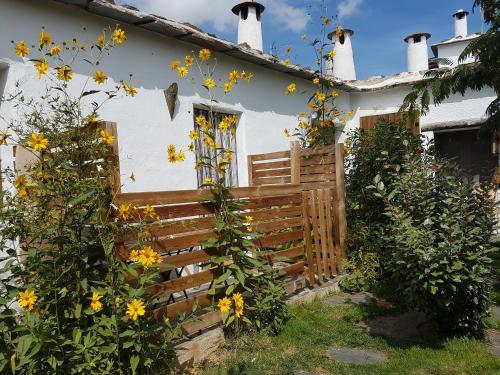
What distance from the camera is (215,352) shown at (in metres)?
3.63

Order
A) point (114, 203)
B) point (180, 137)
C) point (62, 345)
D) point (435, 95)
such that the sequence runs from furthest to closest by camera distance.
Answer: point (180, 137) < point (435, 95) < point (114, 203) < point (62, 345)

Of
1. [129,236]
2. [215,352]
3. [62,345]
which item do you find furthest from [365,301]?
[62,345]

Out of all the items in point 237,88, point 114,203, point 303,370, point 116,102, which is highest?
point 237,88

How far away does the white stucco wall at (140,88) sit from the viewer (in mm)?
4168

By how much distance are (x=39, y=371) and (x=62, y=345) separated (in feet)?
0.68

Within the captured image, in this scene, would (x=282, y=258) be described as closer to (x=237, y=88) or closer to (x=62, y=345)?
(x=62, y=345)

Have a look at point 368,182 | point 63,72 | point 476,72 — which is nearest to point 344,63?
point 368,182

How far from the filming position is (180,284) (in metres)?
3.49

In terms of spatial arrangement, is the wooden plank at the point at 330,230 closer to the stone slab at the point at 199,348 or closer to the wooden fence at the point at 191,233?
the wooden fence at the point at 191,233

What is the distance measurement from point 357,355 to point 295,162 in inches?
112

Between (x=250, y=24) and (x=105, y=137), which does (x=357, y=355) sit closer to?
(x=105, y=137)

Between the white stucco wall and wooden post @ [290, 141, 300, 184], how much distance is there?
1.26 metres

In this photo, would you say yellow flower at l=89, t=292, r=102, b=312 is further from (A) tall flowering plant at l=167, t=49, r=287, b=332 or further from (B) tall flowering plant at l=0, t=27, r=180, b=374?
(A) tall flowering plant at l=167, t=49, r=287, b=332

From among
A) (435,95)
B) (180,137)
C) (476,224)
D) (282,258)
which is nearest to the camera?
(476,224)
